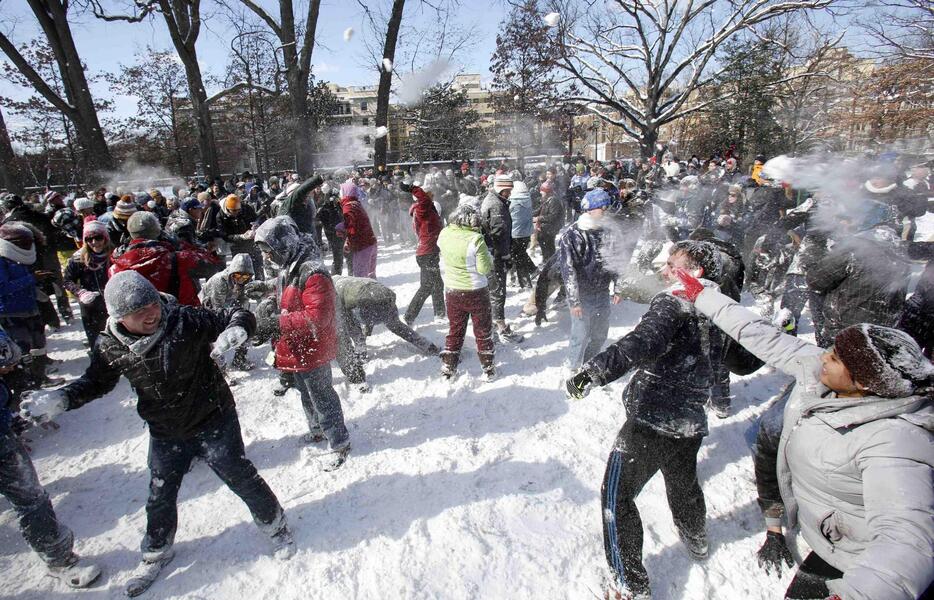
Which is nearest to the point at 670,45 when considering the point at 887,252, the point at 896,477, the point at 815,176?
the point at 815,176

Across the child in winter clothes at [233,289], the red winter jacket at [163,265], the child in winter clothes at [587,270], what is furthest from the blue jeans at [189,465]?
the child in winter clothes at [587,270]

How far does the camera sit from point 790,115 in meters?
20.3

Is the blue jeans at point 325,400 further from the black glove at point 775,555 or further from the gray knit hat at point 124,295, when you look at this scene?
the black glove at point 775,555

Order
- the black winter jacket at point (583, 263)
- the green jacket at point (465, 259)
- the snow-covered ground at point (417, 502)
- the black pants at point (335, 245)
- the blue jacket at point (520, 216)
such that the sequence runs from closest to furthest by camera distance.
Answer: the snow-covered ground at point (417, 502) → the black winter jacket at point (583, 263) → the green jacket at point (465, 259) → the blue jacket at point (520, 216) → the black pants at point (335, 245)

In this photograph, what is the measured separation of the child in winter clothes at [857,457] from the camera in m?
1.25

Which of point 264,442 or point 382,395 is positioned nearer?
point 264,442

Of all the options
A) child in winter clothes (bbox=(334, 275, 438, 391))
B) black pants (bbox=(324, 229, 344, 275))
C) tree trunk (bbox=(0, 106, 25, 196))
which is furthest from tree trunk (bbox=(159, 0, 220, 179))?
child in winter clothes (bbox=(334, 275, 438, 391))

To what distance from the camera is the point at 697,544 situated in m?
2.52

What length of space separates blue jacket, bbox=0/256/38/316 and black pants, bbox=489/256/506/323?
478 centimetres

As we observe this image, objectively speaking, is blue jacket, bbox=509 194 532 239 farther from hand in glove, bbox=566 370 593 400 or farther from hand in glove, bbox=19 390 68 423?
→ hand in glove, bbox=19 390 68 423

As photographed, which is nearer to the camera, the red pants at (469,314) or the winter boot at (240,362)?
the red pants at (469,314)

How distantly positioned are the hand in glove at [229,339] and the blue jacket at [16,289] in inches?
140

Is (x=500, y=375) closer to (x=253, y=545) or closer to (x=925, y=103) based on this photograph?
(x=253, y=545)

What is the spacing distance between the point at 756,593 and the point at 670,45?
20435 millimetres
